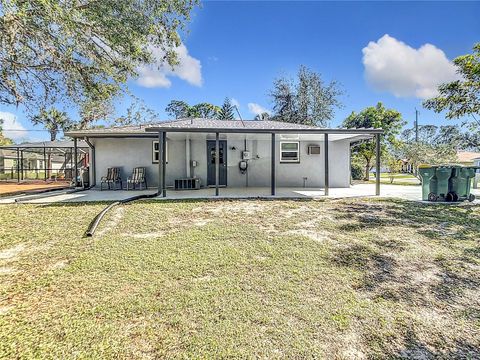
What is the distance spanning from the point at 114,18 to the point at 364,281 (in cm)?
765

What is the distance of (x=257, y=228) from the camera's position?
5.40m

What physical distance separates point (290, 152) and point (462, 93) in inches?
253

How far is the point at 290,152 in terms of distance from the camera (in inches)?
479

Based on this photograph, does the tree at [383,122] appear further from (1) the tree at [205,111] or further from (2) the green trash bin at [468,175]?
(1) the tree at [205,111]

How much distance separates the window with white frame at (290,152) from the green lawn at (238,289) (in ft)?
22.0

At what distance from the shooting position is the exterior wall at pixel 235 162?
11.6 m

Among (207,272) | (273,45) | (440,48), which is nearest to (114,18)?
(207,272)

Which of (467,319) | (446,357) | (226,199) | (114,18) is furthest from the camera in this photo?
(226,199)

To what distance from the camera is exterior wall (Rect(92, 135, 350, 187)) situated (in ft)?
38.0

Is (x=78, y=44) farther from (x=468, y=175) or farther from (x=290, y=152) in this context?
(x=468, y=175)

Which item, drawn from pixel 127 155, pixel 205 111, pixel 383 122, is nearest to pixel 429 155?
pixel 383 122

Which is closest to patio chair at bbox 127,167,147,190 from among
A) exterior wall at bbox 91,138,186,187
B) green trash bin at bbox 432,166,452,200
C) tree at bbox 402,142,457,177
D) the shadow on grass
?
exterior wall at bbox 91,138,186,187

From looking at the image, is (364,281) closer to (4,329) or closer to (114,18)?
(4,329)

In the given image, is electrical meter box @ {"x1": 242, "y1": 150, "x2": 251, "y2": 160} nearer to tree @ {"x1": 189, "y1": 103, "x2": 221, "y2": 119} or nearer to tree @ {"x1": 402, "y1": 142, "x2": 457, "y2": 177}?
tree @ {"x1": 402, "y1": 142, "x2": 457, "y2": 177}
